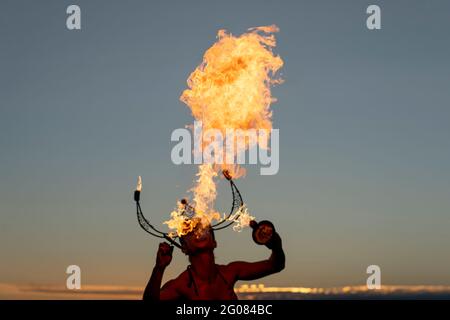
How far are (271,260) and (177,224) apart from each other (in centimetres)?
199

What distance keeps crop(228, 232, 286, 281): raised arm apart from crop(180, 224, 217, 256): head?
72cm

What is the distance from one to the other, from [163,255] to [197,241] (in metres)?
1.08

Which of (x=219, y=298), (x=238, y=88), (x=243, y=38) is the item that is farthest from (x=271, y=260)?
(x=243, y=38)

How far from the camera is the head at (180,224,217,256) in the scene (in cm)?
1512

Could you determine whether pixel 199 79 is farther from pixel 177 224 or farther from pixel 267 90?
pixel 177 224

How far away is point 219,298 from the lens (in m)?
15.2

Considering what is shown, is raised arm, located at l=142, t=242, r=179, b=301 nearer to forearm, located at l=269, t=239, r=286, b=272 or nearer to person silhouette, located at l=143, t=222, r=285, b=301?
person silhouette, located at l=143, t=222, r=285, b=301

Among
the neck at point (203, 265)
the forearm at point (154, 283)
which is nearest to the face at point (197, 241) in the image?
the neck at point (203, 265)

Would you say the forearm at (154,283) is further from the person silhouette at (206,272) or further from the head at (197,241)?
the head at (197,241)

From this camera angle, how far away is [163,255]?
1422 cm

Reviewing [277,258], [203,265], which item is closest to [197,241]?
[203,265]

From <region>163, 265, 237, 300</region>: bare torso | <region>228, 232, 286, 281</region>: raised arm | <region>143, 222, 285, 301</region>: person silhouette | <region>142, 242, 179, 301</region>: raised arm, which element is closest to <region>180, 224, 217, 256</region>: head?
<region>143, 222, 285, 301</region>: person silhouette

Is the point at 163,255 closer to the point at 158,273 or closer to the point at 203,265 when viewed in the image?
the point at 158,273
